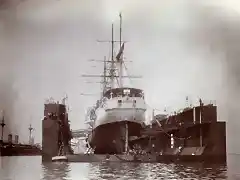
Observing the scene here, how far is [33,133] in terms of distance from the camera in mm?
2531

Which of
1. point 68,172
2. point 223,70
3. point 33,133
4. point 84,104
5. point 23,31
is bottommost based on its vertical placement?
point 68,172

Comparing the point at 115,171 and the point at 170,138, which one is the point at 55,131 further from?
the point at 170,138

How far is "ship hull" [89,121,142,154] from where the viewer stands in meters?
2.64

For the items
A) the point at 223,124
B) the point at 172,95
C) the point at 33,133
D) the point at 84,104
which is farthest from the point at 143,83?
the point at 33,133

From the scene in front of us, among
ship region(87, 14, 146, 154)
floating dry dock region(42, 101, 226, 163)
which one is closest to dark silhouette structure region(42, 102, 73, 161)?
floating dry dock region(42, 101, 226, 163)

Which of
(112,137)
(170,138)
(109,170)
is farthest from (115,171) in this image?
(170,138)

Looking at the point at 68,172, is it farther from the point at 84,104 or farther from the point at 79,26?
the point at 79,26

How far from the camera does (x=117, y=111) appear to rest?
8.95 ft

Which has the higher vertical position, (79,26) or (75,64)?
(79,26)

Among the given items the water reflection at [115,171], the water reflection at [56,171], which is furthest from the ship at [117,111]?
the water reflection at [56,171]

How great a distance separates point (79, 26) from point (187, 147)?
3.29 ft

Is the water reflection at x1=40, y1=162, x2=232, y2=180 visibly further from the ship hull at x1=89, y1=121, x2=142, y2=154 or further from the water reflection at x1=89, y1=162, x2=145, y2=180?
the ship hull at x1=89, y1=121, x2=142, y2=154

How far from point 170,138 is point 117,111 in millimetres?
380

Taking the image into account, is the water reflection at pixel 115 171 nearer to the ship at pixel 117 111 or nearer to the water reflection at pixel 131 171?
the water reflection at pixel 131 171
